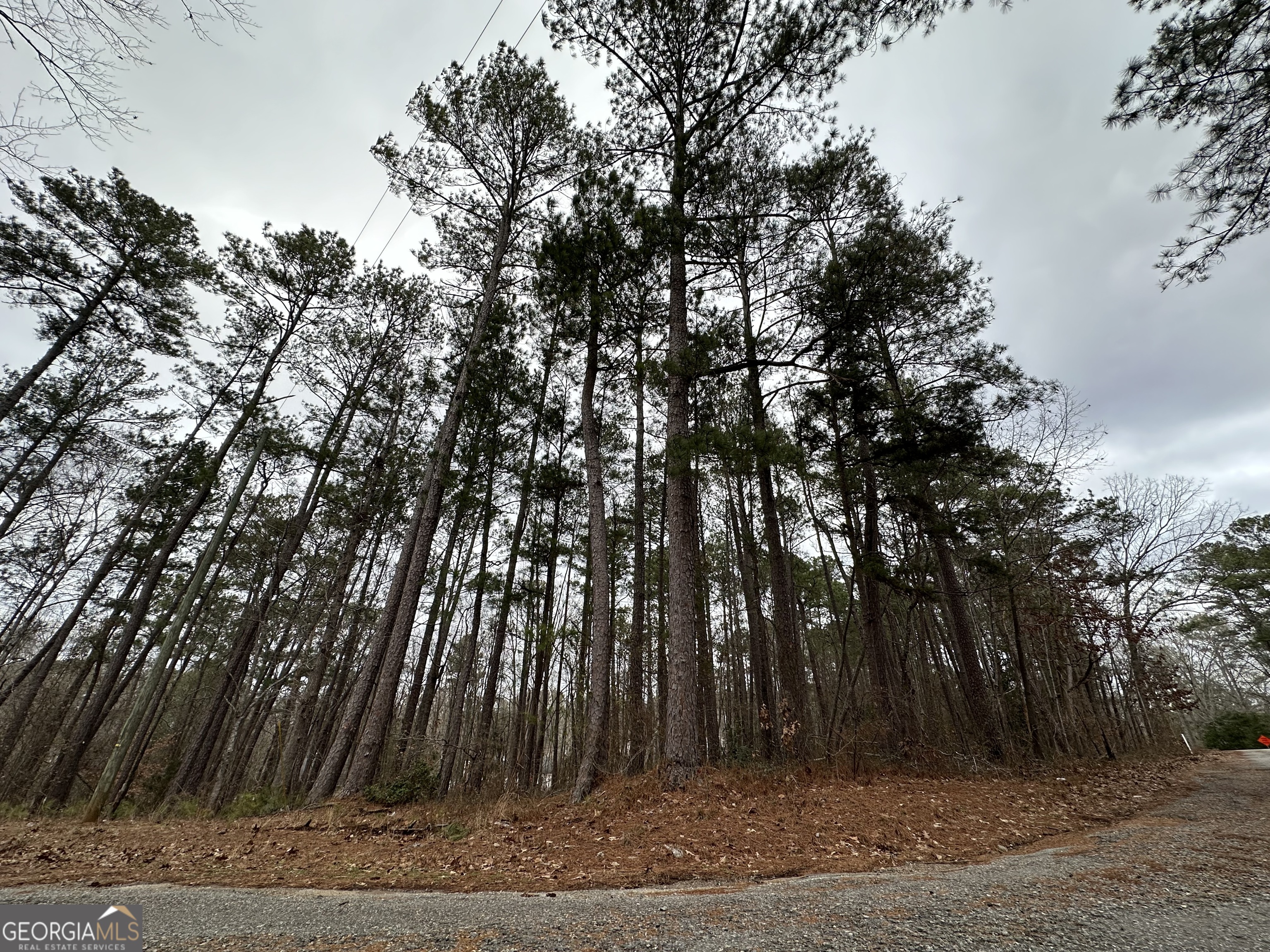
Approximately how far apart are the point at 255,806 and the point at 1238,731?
3122 centimetres

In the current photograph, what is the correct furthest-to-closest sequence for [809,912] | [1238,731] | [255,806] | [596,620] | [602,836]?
[1238,731] < [596,620] < [255,806] < [602,836] < [809,912]

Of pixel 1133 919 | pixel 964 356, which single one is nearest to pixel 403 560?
pixel 1133 919

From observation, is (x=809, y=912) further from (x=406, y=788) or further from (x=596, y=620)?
(x=406, y=788)

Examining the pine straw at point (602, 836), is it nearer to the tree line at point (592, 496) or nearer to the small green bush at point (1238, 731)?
the tree line at point (592, 496)

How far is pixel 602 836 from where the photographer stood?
508 cm

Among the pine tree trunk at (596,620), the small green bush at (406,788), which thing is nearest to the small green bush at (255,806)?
the small green bush at (406,788)

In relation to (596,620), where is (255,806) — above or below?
below

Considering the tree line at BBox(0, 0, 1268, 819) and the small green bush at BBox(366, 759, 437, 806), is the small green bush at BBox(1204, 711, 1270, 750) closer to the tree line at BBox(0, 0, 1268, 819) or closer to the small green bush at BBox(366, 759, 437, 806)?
the tree line at BBox(0, 0, 1268, 819)

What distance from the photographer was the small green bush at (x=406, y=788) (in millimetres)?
7195

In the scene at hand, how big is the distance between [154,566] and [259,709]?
6.43 meters

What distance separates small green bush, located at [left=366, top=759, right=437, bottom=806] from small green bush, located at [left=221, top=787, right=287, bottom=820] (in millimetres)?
1752

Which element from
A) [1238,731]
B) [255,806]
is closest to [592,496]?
[255,806]

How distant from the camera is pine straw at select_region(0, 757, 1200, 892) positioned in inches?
156

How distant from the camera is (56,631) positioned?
14469mm
